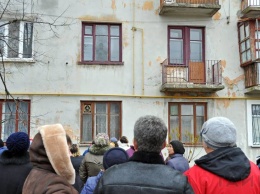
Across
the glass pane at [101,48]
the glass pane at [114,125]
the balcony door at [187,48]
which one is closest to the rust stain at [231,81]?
the balcony door at [187,48]

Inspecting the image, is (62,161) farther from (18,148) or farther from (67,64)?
(67,64)

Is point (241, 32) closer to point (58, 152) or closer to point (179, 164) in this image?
point (179, 164)

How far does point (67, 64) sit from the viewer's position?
1374cm

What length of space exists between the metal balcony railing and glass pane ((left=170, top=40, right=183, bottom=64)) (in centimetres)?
16

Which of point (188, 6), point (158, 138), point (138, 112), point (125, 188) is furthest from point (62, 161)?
point (188, 6)

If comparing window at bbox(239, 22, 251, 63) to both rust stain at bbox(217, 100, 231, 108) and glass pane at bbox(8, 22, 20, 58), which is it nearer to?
rust stain at bbox(217, 100, 231, 108)

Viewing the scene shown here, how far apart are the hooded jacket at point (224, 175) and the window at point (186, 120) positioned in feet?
36.7

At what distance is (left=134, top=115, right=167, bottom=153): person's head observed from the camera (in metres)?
2.52

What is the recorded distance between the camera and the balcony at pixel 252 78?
13633 mm

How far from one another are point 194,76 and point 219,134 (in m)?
11.4

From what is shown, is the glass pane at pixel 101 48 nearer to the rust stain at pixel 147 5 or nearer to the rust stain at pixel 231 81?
the rust stain at pixel 147 5

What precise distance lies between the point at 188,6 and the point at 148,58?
247 centimetres

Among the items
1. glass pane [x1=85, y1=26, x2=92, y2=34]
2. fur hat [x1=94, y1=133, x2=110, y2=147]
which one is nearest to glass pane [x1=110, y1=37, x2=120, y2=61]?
glass pane [x1=85, y1=26, x2=92, y2=34]

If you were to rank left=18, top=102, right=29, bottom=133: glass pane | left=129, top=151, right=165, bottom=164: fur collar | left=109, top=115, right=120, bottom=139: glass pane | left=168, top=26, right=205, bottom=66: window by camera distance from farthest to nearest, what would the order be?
left=168, top=26, right=205, bottom=66: window < left=109, top=115, right=120, bottom=139: glass pane < left=18, top=102, right=29, bottom=133: glass pane < left=129, top=151, right=165, bottom=164: fur collar
